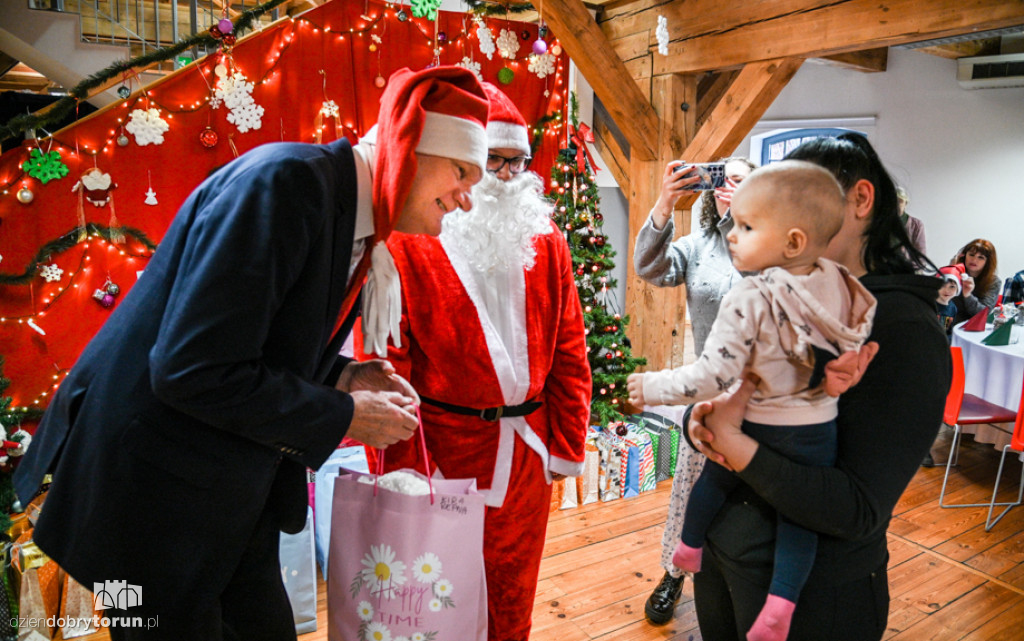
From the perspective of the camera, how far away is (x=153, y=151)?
10.3 feet

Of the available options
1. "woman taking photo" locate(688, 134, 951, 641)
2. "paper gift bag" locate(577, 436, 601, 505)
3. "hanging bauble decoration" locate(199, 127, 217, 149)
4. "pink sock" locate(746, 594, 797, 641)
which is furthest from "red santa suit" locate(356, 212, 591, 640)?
"hanging bauble decoration" locate(199, 127, 217, 149)

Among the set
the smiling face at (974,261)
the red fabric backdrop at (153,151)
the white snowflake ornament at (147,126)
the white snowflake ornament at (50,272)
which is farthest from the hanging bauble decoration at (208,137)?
the smiling face at (974,261)

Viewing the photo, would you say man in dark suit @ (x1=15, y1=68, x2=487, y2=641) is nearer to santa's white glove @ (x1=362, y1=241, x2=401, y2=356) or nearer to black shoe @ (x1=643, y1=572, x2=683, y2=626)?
santa's white glove @ (x1=362, y1=241, x2=401, y2=356)

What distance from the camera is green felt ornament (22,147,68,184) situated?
2.92 meters

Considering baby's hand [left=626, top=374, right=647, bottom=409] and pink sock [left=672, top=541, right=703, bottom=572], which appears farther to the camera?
pink sock [left=672, top=541, right=703, bottom=572]

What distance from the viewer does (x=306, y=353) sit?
1.07 meters

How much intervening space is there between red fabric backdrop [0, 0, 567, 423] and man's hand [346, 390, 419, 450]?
2.58 metres

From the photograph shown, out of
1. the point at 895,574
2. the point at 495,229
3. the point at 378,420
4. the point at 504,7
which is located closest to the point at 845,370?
the point at 378,420

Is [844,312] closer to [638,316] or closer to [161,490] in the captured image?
[161,490]

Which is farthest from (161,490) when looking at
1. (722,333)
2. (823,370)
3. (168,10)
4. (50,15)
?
(168,10)

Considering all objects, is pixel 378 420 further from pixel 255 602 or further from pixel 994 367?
pixel 994 367

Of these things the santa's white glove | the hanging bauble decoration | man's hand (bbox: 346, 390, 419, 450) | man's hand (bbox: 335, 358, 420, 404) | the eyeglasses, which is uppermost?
the hanging bauble decoration

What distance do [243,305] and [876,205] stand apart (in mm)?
963

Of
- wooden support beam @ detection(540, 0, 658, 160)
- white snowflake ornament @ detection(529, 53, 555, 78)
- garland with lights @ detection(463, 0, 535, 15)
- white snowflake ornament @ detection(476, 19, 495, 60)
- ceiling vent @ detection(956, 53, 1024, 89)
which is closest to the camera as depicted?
wooden support beam @ detection(540, 0, 658, 160)
